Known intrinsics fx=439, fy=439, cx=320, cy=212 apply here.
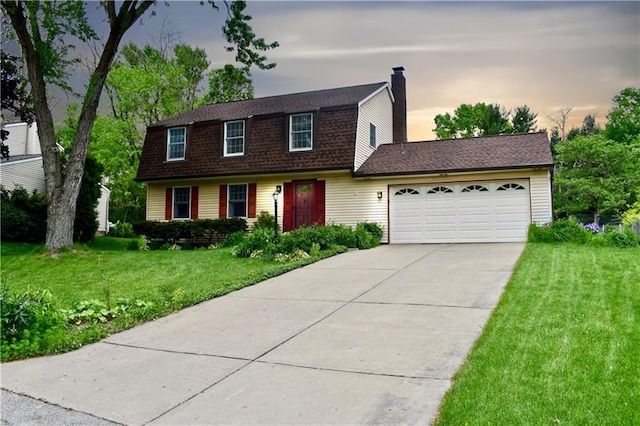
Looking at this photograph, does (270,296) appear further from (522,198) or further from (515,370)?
(522,198)

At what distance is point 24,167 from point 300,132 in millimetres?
13001

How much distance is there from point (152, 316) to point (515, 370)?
4.80 metres

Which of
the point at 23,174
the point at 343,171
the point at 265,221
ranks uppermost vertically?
the point at 23,174

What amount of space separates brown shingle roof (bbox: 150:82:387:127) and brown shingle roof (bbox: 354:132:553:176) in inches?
96.7

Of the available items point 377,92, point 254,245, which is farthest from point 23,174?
point 377,92

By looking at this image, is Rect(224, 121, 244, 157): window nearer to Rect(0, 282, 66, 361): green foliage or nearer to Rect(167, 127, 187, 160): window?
Rect(167, 127, 187, 160): window

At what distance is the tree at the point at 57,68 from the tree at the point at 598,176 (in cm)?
2011

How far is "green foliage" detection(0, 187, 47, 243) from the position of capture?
15188 mm

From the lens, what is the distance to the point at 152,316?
6.27 meters

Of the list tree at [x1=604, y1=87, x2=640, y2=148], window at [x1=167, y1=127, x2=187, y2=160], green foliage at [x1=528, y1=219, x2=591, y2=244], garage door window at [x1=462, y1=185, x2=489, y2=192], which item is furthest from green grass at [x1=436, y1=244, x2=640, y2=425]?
tree at [x1=604, y1=87, x2=640, y2=148]

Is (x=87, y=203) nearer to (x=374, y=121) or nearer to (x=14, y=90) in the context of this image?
(x=14, y=90)

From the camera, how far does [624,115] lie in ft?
107

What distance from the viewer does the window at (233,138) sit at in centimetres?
1733

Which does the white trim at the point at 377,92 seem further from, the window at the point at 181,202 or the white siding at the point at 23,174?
the white siding at the point at 23,174
